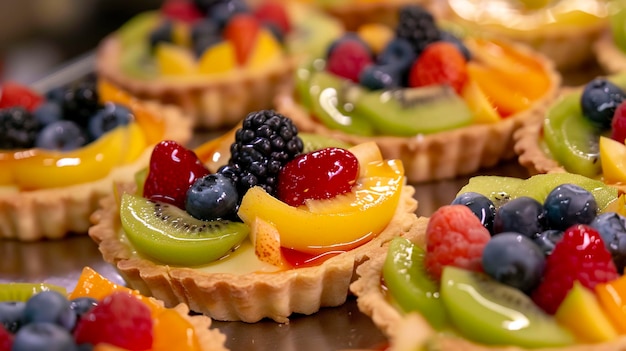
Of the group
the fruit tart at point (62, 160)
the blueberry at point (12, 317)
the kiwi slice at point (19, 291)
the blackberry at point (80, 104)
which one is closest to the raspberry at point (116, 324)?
the blueberry at point (12, 317)

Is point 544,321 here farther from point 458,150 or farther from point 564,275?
point 458,150

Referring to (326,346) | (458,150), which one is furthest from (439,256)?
(458,150)

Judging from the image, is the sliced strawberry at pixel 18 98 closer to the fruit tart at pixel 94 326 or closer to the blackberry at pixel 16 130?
the blackberry at pixel 16 130

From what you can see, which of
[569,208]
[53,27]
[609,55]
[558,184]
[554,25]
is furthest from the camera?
[53,27]

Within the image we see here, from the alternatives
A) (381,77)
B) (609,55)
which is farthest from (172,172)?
(609,55)

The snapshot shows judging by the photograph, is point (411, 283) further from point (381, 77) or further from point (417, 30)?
point (417, 30)

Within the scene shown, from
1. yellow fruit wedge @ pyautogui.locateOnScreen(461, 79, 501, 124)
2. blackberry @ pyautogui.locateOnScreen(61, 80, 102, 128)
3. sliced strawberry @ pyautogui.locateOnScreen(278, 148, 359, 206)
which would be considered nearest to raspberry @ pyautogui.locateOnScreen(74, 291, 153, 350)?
sliced strawberry @ pyautogui.locateOnScreen(278, 148, 359, 206)
